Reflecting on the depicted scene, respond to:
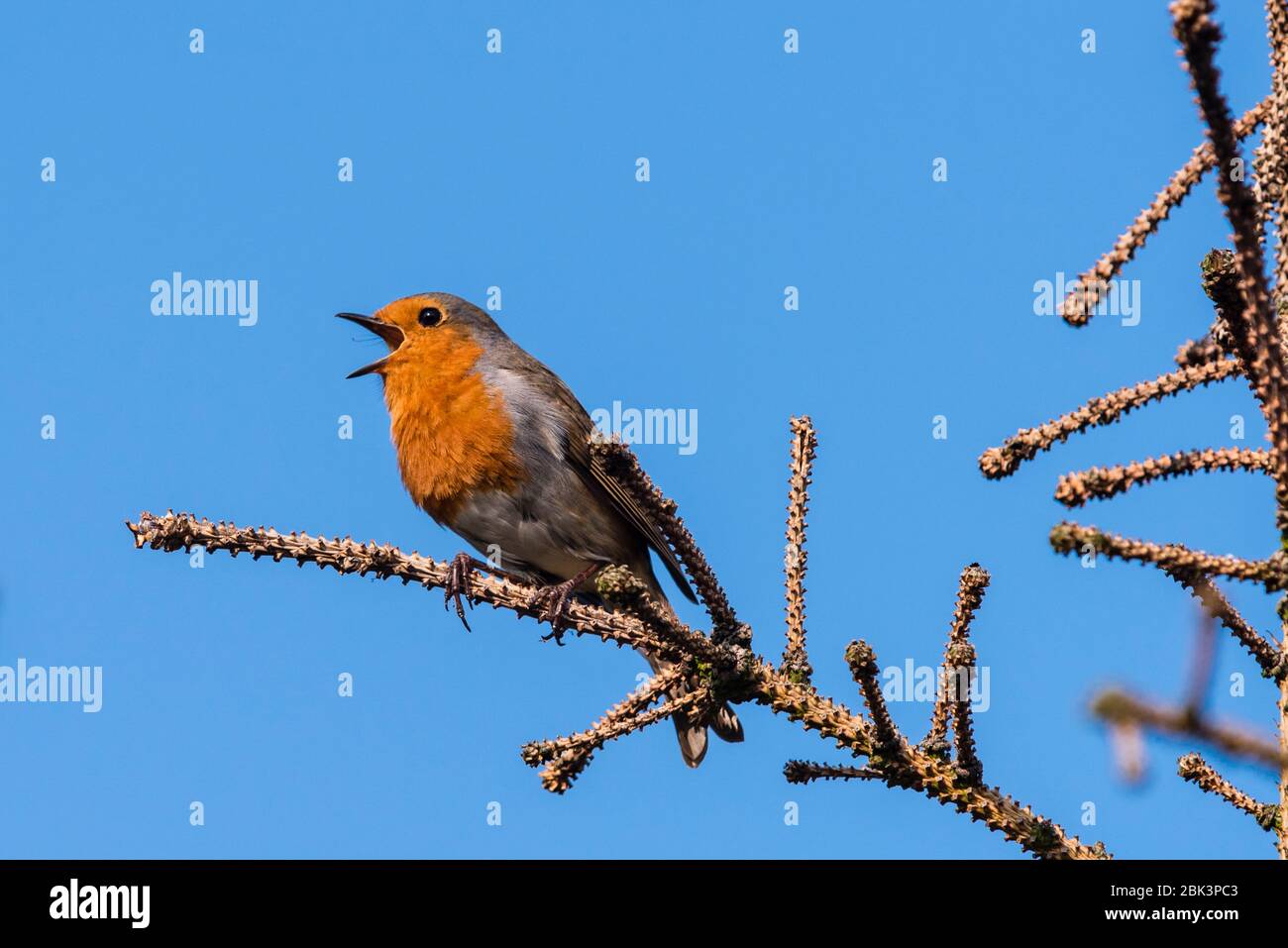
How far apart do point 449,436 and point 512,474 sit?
1.09 ft

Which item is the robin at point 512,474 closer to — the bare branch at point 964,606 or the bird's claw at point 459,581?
the bird's claw at point 459,581

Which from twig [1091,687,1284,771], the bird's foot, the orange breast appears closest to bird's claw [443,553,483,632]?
the bird's foot

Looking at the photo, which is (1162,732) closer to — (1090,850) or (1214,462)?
(1214,462)

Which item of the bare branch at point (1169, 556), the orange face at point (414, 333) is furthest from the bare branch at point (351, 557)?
the orange face at point (414, 333)

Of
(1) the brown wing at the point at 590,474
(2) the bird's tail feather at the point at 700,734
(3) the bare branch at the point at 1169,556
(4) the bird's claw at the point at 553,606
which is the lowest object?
(2) the bird's tail feather at the point at 700,734

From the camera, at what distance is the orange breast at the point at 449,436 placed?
18.9 feet

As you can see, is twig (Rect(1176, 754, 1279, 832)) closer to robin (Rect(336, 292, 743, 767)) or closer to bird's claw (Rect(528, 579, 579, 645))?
bird's claw (Rect(528, 579, 579, 645))

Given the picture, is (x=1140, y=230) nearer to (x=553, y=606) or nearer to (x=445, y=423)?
(x=553, y=606)

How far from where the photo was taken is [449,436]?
584 cm

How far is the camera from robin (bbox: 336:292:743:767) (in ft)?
18.9

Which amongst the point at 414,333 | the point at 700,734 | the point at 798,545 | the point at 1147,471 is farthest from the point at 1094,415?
the point at 414,333

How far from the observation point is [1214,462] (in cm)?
226
